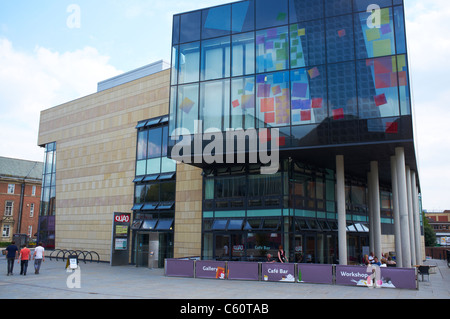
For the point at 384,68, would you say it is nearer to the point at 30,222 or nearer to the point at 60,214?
the point at 60,214

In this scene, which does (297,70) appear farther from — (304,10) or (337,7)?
(337,7)

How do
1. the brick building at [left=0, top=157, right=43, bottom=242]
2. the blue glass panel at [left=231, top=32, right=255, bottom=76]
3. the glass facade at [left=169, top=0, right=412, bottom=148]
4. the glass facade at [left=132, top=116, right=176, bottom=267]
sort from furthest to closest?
the brick building at [left=0, top=157, right=43, bottom=242], the glass facade at [left=132, top=116, right=176, bottom=267], the blue glass panel at [left=231, top=32, right=255, bottom=76], the glass facade at [left=169, top=0, right=412, bottom=148]

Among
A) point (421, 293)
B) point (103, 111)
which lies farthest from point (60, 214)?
point (421, 293)

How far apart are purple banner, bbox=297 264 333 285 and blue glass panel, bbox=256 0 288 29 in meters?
12.4

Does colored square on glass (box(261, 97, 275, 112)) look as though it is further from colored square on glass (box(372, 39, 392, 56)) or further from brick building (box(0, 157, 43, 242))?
brick building (box(0, 157, 43, 242))

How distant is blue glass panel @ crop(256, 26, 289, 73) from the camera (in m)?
21.1

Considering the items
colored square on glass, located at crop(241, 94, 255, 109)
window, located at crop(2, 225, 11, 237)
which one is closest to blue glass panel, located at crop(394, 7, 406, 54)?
colored square on glass, located at crop(241, 94, 255, 109)

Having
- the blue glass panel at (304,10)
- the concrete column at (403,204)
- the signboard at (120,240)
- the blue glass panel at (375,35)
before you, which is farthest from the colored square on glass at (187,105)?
the concrete column at (403,204)

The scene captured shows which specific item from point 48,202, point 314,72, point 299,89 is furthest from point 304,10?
point 48,202

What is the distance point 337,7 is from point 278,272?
1320 centimetres

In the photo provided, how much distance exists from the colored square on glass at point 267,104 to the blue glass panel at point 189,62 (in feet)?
14.5

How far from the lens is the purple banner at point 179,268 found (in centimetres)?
1958

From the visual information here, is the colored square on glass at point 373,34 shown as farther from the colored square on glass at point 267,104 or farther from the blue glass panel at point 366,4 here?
the colored square on glass at point 267,104

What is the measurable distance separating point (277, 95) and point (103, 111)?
17022mm
